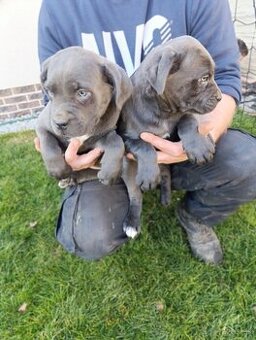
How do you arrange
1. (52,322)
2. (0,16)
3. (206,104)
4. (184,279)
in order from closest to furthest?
(206,104) → (52,322) → (184,279) → (0,16)

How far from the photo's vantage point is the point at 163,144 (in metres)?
2.12

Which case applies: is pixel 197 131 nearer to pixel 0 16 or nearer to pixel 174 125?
pixel 174 125

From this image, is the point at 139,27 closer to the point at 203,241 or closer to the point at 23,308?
the point at 203,241

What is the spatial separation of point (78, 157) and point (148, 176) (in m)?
0.35

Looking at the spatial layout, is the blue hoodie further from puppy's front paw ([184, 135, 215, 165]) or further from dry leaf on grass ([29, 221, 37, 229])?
dry leaf on grass ([29, 221, 37, 229])

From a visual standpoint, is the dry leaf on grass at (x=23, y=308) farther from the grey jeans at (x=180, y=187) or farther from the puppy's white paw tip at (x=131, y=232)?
the puppy's white paw tip at (x=131, y=232)

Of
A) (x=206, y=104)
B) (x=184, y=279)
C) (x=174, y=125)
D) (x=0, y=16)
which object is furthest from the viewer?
(x=0, y=16)

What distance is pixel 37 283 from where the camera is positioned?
2.58 metres

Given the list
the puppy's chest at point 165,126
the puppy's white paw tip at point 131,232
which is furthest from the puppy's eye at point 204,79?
the puppy's white paw tip at point 131,232

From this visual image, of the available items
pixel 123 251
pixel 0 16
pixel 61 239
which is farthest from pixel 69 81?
pixel 0 16

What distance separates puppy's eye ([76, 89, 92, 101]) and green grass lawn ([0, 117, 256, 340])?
1111 millimetres

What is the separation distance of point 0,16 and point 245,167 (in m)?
2.76

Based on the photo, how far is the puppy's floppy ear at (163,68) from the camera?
1.83 metres

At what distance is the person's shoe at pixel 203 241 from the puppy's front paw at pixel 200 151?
2.08ft
